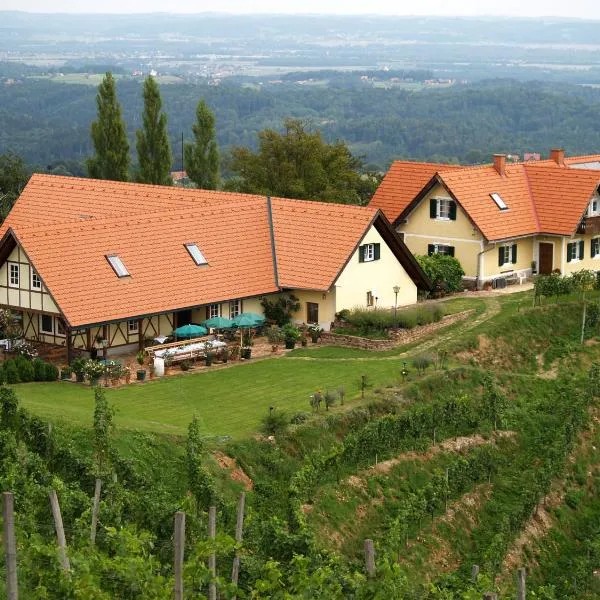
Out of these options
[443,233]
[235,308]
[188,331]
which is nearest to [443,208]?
[443,233]

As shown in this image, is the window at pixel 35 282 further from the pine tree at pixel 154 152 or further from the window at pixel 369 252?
the pine tree at pixel 154 152

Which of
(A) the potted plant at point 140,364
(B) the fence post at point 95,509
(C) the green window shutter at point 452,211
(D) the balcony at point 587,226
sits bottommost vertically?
(B) the fence post at point 95,509

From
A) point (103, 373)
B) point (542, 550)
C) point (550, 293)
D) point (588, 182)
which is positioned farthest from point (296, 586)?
point (588, 182)

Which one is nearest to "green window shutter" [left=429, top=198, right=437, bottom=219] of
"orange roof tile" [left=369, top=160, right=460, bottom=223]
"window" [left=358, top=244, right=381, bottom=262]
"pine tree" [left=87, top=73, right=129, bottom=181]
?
"orange roof tile" [left=369, top=160, right=460, bottom=223]

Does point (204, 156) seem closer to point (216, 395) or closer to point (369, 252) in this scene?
point (369, 252)

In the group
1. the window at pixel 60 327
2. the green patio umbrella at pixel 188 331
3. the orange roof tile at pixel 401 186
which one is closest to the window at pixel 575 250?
the orange roof tile at pixel 401 186

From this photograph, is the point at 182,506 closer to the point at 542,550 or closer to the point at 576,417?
the point at 542,550

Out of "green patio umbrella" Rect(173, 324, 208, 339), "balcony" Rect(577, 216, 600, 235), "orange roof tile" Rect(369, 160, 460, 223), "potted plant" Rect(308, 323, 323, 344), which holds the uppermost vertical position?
"orange roof tile" Rect(369, 160, 460, 223)

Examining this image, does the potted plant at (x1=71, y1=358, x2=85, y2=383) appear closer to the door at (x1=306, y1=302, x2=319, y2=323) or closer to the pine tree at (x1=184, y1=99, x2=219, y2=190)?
the door at (x1=306, y1=302, x2=319, y2=323)
